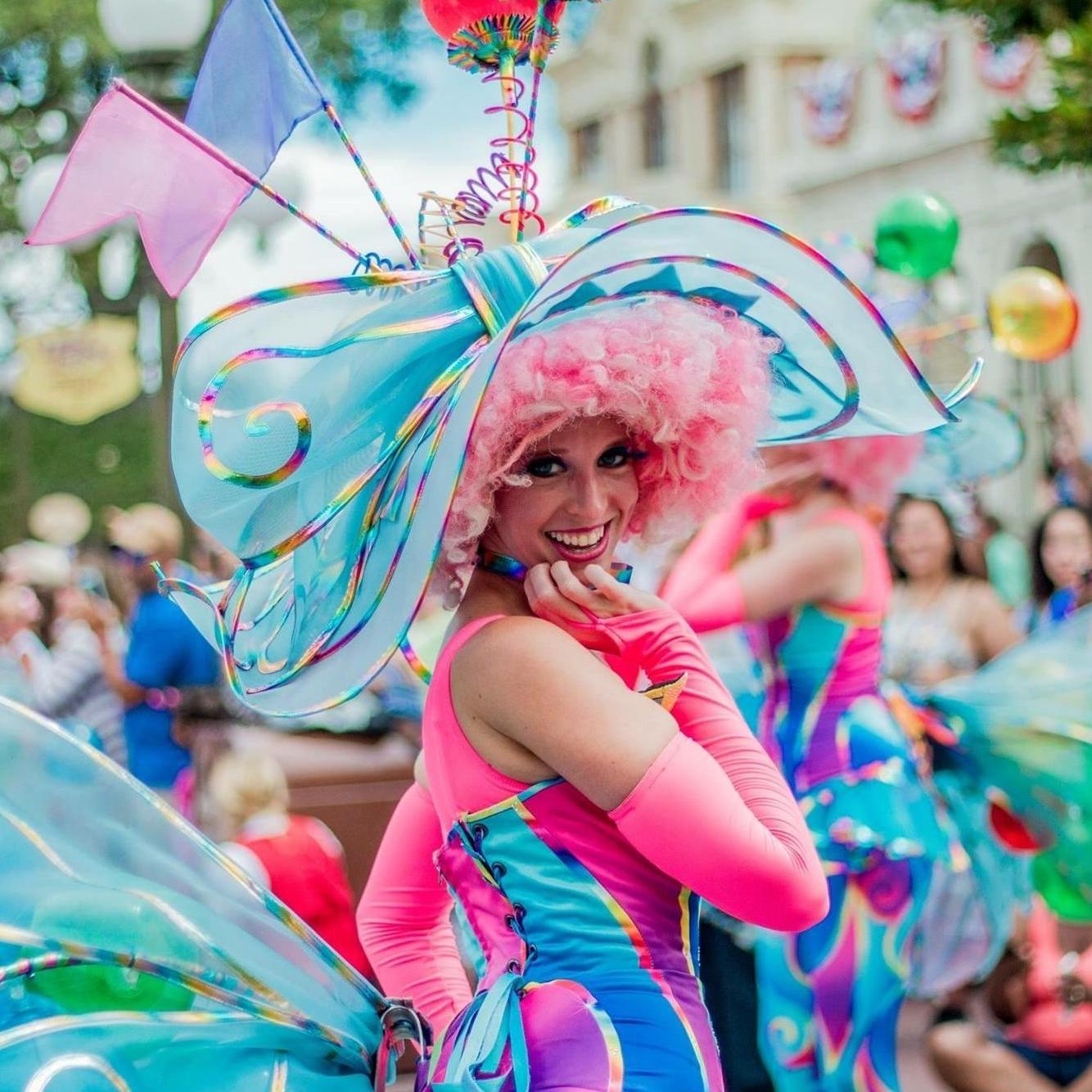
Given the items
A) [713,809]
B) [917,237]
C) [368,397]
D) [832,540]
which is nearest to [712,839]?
[713,809]

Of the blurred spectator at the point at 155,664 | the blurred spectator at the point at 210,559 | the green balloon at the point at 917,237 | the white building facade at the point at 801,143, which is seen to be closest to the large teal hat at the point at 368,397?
the green balloon at the point at 917,237

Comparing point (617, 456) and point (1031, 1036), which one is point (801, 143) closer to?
point (1031, 1036)

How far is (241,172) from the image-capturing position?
2.11 metres

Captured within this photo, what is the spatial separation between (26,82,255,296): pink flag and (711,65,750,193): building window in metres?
26.1

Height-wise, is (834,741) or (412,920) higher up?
(412,920)

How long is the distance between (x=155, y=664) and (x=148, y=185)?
14.7 feet

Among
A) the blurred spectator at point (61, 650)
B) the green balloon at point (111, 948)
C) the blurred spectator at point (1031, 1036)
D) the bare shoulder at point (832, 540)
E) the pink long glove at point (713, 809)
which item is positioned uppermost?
the pink long glove at point (713, 809)

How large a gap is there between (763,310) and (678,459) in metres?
0.21

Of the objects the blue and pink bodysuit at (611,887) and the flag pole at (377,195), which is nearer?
A: the blue and pink bodysuit at (611,887)

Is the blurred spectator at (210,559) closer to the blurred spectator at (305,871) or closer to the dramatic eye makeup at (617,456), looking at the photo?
the blurred spectator at (305,871)

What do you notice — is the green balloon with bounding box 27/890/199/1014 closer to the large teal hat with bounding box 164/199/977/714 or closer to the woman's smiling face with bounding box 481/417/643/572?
the large teal hat with bounding box 164/199/977/714

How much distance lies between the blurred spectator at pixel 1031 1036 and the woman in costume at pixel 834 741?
85 cm

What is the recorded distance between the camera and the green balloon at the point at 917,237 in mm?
4324

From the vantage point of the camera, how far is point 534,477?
2055mm
